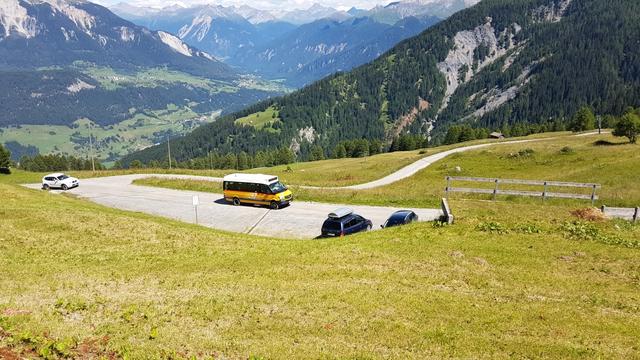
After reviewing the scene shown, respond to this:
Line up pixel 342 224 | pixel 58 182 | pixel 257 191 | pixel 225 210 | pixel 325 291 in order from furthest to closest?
pixel 58 182, pixel 257 191, pixel 225 210, pixel 342 224, pixel 325 291

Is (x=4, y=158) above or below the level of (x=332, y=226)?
above

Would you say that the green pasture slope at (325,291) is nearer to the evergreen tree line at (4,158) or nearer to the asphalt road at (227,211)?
the asphalt road at (227,211)

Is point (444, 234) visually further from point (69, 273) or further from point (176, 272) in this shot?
point (69, 273)

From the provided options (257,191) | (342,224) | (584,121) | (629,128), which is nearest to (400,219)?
(342,224)

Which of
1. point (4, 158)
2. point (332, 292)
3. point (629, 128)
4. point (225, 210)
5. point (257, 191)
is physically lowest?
point (332, 292)

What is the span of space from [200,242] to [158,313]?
1221 cm

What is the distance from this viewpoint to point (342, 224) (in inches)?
1342

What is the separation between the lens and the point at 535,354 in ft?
42.4

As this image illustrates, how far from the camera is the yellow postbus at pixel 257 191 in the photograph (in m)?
47.3

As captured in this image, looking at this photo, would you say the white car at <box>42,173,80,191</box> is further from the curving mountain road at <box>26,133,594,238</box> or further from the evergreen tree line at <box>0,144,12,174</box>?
the evergreen tree line at <box>0,144,12,174</box>

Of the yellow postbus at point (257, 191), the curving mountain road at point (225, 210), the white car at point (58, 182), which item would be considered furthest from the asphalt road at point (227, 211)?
the white car at point (58, 182)

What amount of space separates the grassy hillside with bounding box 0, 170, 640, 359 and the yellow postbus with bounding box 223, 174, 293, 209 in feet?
59.3

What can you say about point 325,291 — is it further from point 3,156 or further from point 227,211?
point 3,156

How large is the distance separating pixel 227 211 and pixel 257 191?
3.83 meters
